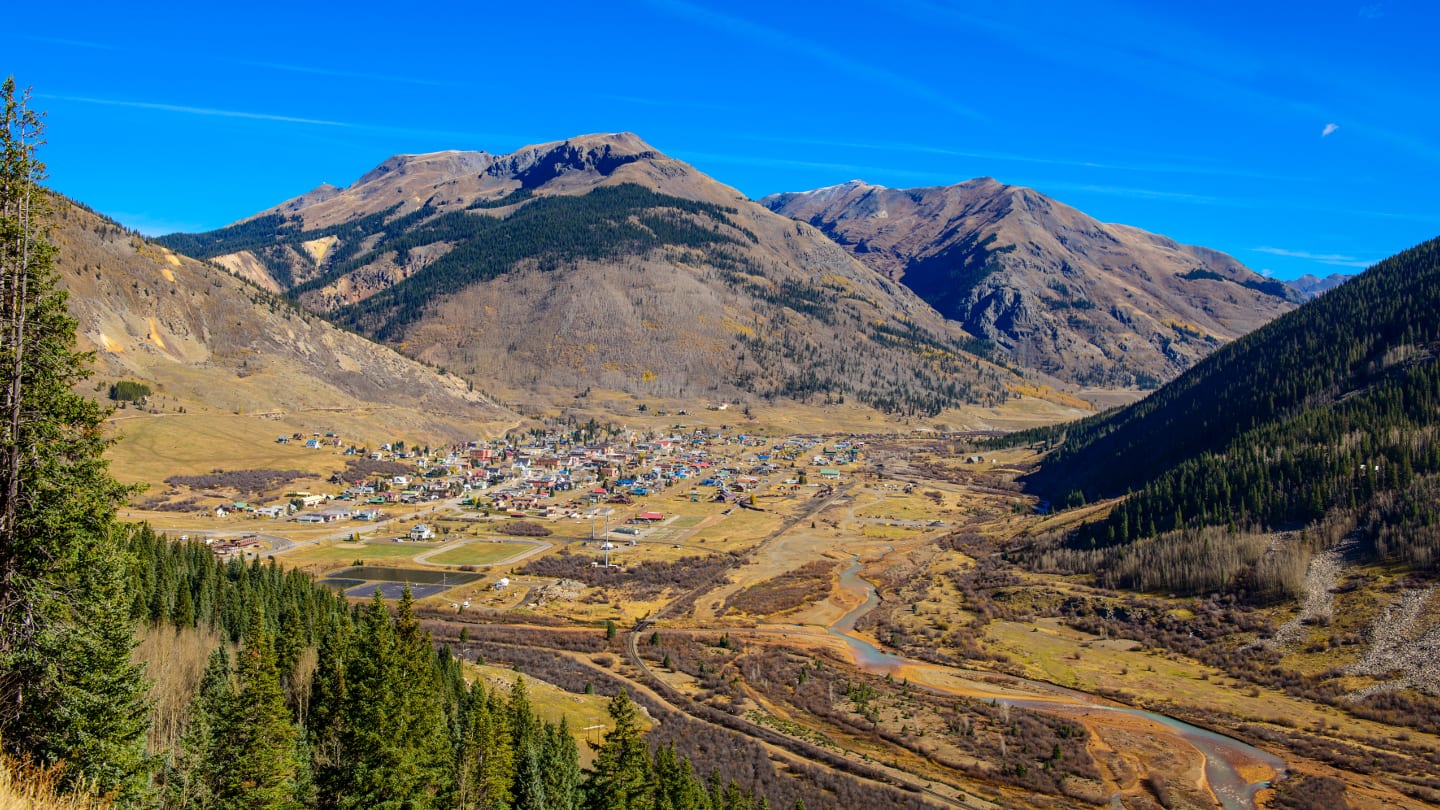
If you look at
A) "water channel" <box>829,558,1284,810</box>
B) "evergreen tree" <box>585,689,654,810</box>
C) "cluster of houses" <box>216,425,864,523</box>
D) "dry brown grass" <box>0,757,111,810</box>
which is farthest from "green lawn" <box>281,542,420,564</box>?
"dry brown grass" <box>0,757,111,810</box>

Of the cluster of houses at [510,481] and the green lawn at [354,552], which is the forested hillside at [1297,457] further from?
the green lawn at [354,552]

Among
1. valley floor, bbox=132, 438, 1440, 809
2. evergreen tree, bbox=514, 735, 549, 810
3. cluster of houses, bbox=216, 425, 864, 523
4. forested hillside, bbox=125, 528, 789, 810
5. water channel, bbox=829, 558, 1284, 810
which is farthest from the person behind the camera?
cluster of houses, bbox=216, 425, 864, 523

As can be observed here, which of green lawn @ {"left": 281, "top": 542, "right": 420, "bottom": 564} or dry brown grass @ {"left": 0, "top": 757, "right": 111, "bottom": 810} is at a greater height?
dry brown grass @ {"left": 0, "top": 757, "right": 111, "bottom": 810}

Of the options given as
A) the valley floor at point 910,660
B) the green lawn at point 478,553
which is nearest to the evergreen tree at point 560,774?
the valley floor at point 910,660

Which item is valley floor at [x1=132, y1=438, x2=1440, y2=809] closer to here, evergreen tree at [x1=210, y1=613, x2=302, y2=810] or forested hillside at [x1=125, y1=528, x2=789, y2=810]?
forested hillside at [x1=125, y1=528, x2=789, y2=810]

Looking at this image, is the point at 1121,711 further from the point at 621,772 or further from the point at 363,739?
the point at 363,739
